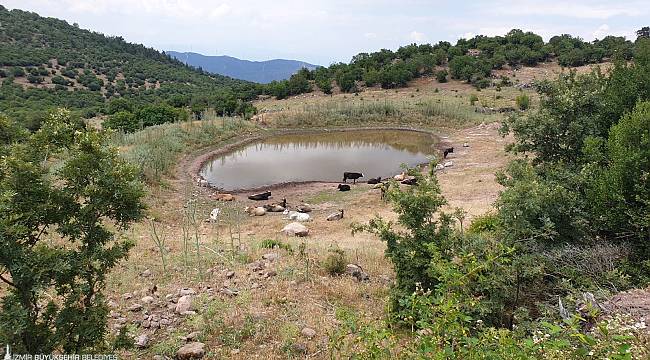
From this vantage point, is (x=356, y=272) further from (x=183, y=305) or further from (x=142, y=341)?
(x=142, y=341)

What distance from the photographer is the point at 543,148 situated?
421 inches

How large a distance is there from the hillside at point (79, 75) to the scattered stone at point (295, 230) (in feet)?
81.5

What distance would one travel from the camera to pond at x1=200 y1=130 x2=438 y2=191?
71.2ft

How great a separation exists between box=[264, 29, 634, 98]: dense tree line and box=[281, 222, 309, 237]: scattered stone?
1381 inches

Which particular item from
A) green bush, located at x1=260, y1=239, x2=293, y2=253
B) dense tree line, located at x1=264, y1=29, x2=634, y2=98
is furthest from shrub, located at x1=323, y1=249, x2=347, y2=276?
dense tree line, located at x1=264, y1=29, x2=634, y2=98

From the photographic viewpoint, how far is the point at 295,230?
43.0 feet

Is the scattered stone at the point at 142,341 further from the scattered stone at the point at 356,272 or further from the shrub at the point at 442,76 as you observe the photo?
the shrub at the point at 442,76

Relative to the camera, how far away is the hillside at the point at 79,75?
44188 millimetres

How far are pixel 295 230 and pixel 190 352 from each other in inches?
303

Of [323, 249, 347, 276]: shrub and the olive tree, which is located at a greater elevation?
the olive tree

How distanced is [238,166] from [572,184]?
60.8ft

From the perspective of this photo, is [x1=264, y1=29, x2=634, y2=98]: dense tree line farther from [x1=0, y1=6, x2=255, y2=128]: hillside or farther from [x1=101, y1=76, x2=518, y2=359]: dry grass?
[x1=101, y1=76, x2=518, y2=359]: dry grass

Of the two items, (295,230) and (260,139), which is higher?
(260,139)

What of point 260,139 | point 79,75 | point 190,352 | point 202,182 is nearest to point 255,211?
point 202,182
